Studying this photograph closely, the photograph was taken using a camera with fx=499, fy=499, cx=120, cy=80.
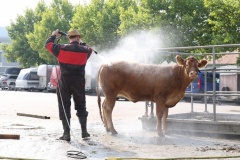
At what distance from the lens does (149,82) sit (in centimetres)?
1111

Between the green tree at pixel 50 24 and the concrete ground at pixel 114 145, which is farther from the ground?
the green tree at pixel 50 24

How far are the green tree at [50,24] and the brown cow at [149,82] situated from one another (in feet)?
179

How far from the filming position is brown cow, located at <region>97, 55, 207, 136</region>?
11.0m

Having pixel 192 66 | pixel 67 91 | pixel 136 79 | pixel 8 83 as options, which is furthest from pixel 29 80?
pixel 192 66

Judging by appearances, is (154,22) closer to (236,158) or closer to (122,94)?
(122,94)

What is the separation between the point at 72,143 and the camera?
9.69m

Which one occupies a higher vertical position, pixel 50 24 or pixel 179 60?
pixel 50 24

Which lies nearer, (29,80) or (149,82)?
(149,82)

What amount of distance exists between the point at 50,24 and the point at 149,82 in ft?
192

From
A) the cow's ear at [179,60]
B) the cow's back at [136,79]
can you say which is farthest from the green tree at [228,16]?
the cow's ear at [179,60]

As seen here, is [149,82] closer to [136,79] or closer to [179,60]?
[136,79]

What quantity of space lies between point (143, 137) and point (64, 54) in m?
2.49

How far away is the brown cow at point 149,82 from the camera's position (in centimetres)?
1097

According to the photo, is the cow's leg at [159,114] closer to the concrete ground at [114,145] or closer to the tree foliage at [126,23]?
the concrete ground at [114,145]
